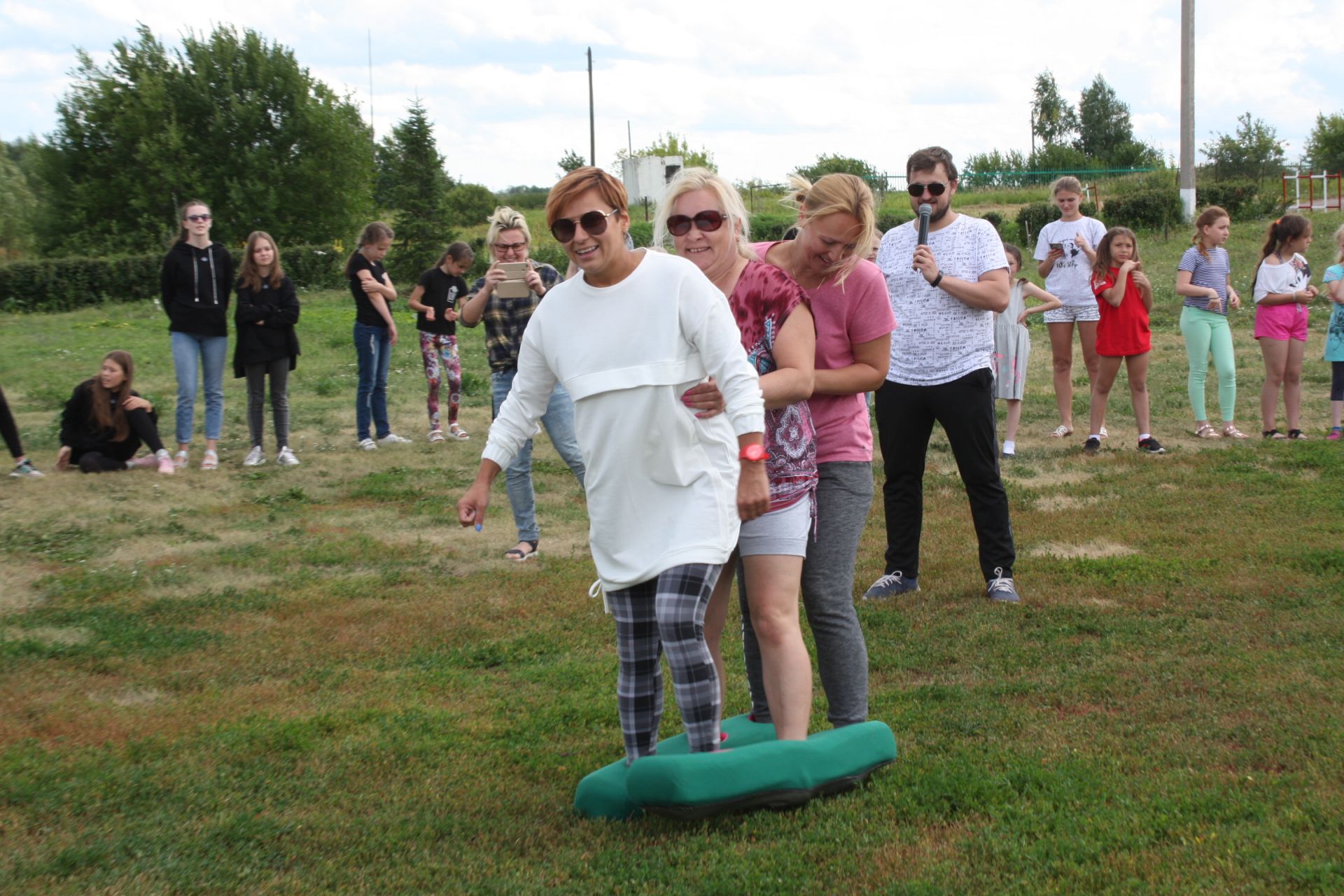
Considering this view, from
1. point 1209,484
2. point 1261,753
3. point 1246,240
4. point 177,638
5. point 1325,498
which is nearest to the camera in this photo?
point 1261,753

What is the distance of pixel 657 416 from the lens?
3.49m

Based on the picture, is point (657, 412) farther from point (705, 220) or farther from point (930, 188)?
point (930, 188)

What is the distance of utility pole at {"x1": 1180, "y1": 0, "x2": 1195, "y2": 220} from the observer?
88.1 feet

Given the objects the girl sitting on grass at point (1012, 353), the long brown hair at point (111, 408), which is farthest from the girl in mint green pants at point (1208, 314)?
the long brown hair at point (111, 408)

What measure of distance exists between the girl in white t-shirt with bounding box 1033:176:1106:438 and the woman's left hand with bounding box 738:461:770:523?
25.1 ft

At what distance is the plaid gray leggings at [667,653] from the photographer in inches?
139

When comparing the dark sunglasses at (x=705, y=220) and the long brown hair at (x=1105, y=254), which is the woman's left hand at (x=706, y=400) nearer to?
the dark sunglasses at (x=705, y=220)

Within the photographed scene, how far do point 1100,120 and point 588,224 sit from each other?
91.0 m

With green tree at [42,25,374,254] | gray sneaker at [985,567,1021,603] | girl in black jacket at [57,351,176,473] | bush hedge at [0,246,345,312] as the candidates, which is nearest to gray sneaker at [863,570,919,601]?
gray sneaker at [985,567,1021,603]

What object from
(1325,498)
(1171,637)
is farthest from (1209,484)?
(1171,637)

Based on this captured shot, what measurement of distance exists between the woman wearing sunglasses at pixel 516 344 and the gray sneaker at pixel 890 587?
2.07m

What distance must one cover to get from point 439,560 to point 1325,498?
5792 millimetres

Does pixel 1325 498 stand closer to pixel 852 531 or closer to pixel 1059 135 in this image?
pixel 852 531

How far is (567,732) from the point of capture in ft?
15.3
